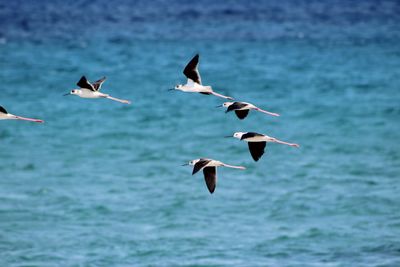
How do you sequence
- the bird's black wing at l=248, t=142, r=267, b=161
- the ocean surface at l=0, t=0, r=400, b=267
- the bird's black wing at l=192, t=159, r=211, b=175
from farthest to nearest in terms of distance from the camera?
1. the ocean surface at l=0, t=0, r=400, b=267
2. the bird's black wing at l=248, t=142, r=267, b=161
3. the bird's black wing at l=192, t=159, r=211, b=175

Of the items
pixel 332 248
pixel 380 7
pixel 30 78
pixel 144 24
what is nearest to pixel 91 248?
pixel 332 248

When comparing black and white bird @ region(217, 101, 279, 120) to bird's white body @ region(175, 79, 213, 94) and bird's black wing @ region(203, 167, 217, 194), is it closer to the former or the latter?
bird's white body @ region(175, 79, 213, 94)

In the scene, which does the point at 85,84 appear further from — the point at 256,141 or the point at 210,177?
the point at 256,141

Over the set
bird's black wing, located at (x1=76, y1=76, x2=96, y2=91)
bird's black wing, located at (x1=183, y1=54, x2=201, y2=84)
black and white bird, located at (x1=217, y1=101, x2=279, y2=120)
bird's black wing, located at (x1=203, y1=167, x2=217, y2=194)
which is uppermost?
bird's black wing, located at (x1=183, y1=54, x2=201, y2=84)

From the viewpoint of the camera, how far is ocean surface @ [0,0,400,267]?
23.2m

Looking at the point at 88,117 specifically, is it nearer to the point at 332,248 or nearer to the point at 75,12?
the point at 332,248

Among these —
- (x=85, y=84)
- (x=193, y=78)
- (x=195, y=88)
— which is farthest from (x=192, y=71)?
(x=85, y=84)

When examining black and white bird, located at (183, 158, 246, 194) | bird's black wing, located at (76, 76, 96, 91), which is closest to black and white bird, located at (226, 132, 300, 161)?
black and white bird, located at (183, 158, 246, 194)

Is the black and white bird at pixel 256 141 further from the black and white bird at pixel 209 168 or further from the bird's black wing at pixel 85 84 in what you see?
the bird's black wing at pixel 85 84

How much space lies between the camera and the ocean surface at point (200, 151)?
23.2m

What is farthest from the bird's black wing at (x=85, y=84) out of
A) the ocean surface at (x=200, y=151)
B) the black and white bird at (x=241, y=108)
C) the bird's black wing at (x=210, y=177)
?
the ocean surface at (x=200, y=151)

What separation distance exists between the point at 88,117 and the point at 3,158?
6.63m

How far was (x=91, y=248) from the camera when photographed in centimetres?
2294

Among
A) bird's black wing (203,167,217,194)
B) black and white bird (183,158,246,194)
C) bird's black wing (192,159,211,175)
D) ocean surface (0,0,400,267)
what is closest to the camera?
bird's black wing (192,159,211,175)
